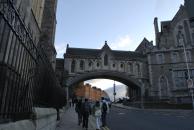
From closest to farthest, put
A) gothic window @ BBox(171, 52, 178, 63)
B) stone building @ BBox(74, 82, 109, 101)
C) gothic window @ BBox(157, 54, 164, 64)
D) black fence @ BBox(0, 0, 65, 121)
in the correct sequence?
black fence @ BBox(0, 0, 65, 121) → gothic window @ BBox(171, 52, 178, 63) → gothic window @ BBox(157, 54, 164, 64) → stone building @ BBox(74, 82, 109, 101)

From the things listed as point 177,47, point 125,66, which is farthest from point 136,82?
point 177,47

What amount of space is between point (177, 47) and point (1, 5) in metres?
48.2

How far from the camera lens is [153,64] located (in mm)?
47344

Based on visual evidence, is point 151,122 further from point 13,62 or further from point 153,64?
point 153,64

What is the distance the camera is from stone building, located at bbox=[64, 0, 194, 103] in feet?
147

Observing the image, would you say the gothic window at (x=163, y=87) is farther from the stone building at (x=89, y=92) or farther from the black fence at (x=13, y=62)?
the stone building at (x=89, y=92)

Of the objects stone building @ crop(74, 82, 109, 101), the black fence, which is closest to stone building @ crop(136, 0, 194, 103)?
the black fence

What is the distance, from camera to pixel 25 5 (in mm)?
12305

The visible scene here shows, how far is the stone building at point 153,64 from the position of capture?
147 feet

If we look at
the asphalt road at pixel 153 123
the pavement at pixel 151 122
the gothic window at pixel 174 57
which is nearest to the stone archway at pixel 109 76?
the gothic window at pixel 174 57

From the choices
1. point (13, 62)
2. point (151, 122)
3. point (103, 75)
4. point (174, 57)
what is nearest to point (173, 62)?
point (174, 57)

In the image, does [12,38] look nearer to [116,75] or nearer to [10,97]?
[10,97]

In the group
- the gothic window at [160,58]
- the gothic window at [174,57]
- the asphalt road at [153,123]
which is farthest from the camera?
the gothic window at [160,58]

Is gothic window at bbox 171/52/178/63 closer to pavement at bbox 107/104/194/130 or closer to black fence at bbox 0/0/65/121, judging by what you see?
pavement at bbox 107/104/194/130
